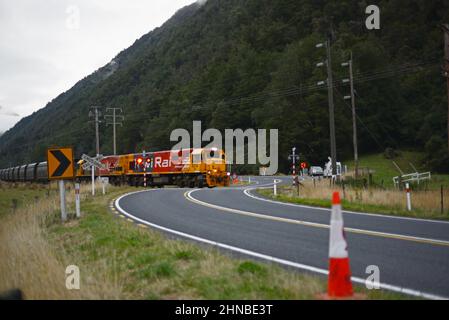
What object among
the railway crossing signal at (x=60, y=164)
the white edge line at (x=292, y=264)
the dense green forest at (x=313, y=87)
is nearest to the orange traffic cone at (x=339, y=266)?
the white edge line at (x=292, y=264)

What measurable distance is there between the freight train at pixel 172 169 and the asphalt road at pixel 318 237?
49.4 ft

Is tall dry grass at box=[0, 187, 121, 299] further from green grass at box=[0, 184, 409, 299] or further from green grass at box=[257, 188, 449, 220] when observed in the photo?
green grass at box=[257, 188, 449, 220]

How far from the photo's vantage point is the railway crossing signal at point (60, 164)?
13.2 m

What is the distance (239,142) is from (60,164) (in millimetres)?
63272

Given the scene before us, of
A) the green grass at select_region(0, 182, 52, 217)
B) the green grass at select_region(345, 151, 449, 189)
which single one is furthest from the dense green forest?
the green grass at select_region(0, 182, 52, 217)

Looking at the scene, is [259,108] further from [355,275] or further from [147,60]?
[147,60]

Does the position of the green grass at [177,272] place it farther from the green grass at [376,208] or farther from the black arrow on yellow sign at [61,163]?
the green grass at [376,208]

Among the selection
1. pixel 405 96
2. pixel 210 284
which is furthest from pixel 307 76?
pixel 210 284

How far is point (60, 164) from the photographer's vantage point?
43.7 feet

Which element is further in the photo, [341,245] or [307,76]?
[307,76]

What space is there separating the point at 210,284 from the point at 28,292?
2.14 metres

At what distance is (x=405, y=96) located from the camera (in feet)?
229

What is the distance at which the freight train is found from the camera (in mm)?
35312

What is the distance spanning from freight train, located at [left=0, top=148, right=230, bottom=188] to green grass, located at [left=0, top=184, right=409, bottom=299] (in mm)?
19911
